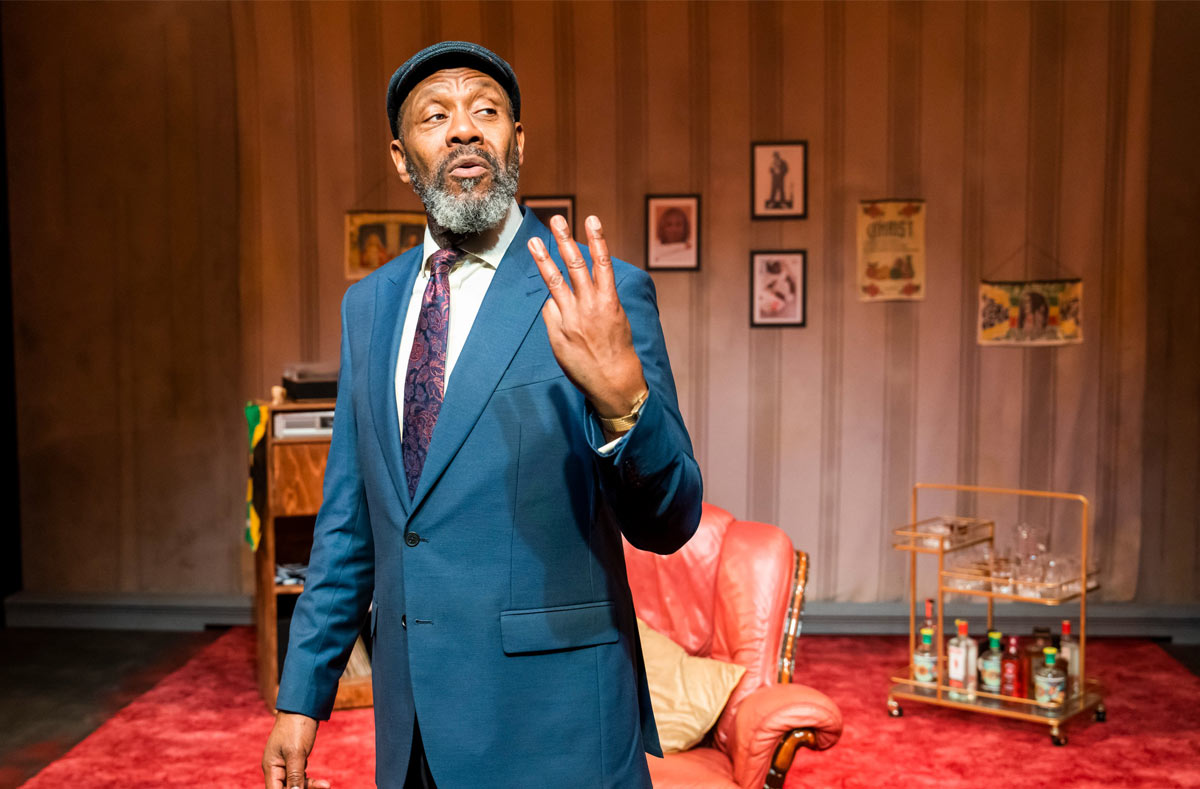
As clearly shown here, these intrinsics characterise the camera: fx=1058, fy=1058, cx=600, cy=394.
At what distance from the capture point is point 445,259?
140 centimetres

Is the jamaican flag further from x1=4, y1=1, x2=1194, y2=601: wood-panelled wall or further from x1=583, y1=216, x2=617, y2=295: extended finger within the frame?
x1=583, y1=216, x2=617, y2=295: extended finger

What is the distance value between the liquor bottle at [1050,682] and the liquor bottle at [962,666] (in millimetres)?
244

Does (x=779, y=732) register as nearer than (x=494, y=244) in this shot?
No

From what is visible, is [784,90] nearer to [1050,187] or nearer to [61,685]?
[1050,187]

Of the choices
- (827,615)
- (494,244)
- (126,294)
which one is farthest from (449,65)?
(126,294)

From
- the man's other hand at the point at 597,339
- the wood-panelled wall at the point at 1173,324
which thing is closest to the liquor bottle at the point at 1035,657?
the wood-panelled wall at the point at 1173,324

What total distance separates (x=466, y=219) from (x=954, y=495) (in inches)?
171

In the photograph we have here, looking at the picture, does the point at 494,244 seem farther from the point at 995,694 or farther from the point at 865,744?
the point at 995,694

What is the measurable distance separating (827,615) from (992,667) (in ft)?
4.35

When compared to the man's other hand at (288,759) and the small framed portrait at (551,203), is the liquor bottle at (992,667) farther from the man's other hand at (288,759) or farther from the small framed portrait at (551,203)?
the man's other hand at (288,759)

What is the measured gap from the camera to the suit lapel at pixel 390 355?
132 cm

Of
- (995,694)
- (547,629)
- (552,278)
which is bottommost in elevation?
(995,694)

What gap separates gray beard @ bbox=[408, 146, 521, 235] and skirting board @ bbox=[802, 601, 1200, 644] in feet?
13.5

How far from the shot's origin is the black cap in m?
1.38
